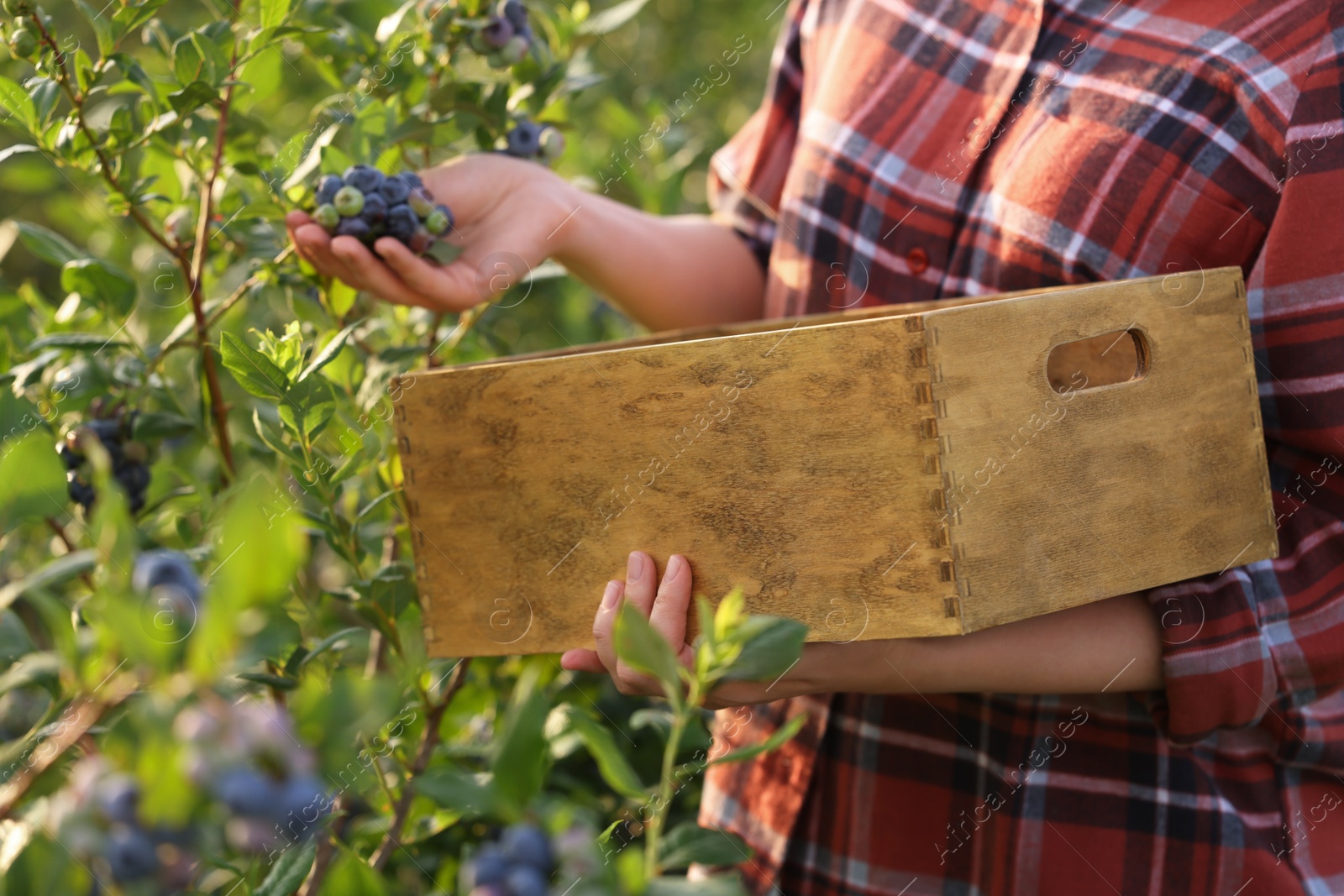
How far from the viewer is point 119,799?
0.31m

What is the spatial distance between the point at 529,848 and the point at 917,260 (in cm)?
80

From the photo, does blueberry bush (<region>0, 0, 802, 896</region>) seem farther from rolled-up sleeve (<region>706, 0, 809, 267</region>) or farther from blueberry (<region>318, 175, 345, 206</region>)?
rolled-up sleeve (<region>706, 0, 809, 267</region>)

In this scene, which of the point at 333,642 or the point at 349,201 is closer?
the point at 333,642

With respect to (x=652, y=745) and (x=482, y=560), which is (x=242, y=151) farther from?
(x=652, y=745)

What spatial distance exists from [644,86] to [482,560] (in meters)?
2.20

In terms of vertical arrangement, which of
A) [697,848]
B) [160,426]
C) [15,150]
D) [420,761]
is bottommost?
[420,761]

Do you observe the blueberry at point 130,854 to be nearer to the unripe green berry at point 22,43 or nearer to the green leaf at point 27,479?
the green leaf at point 27,479

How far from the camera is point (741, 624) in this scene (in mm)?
456

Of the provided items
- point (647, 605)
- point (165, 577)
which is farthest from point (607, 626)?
point (165, 577)

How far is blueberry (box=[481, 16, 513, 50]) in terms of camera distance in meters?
0.98

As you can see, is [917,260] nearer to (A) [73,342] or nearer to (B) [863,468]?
(B) [863,468]

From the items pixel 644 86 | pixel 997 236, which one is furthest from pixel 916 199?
pixel 644 86

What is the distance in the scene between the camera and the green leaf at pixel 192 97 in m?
0.81

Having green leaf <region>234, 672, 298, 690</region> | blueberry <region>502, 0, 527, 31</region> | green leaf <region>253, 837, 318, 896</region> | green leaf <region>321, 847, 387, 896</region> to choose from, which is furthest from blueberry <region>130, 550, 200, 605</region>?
blueberry <region>502, 0, 527, 31</region>
